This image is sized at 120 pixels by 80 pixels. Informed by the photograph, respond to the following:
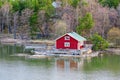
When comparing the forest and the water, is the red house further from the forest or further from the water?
the forest

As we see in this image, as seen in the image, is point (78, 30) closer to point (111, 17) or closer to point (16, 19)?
point (111, 17)

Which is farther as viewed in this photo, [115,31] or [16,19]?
[16,19]

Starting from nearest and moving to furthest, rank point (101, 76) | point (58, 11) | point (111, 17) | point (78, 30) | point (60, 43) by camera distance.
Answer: point (101, 76)
point (60, 43)
point (78, 30)
point (111, 17)
point (58, 11)

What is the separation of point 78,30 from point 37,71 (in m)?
19.2

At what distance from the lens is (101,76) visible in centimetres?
3400

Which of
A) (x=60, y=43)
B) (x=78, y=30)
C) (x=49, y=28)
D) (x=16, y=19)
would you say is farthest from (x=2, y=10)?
(x=60, y=43)

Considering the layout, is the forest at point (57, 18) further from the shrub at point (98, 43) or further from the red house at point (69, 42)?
the red house at point (69, 42)

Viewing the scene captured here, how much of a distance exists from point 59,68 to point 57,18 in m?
25.8

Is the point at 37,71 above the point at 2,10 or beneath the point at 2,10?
beneath

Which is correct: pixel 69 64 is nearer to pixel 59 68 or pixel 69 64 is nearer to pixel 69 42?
pixel 59 68

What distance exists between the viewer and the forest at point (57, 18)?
5794 cm

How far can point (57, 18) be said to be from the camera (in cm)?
6334

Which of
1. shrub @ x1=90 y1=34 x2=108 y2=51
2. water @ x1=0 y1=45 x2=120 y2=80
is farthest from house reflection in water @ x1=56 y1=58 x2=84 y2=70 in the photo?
shrub @ x1=90 y1=34 x2=108 y2=51

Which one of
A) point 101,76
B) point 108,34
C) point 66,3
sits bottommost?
point 101,76
